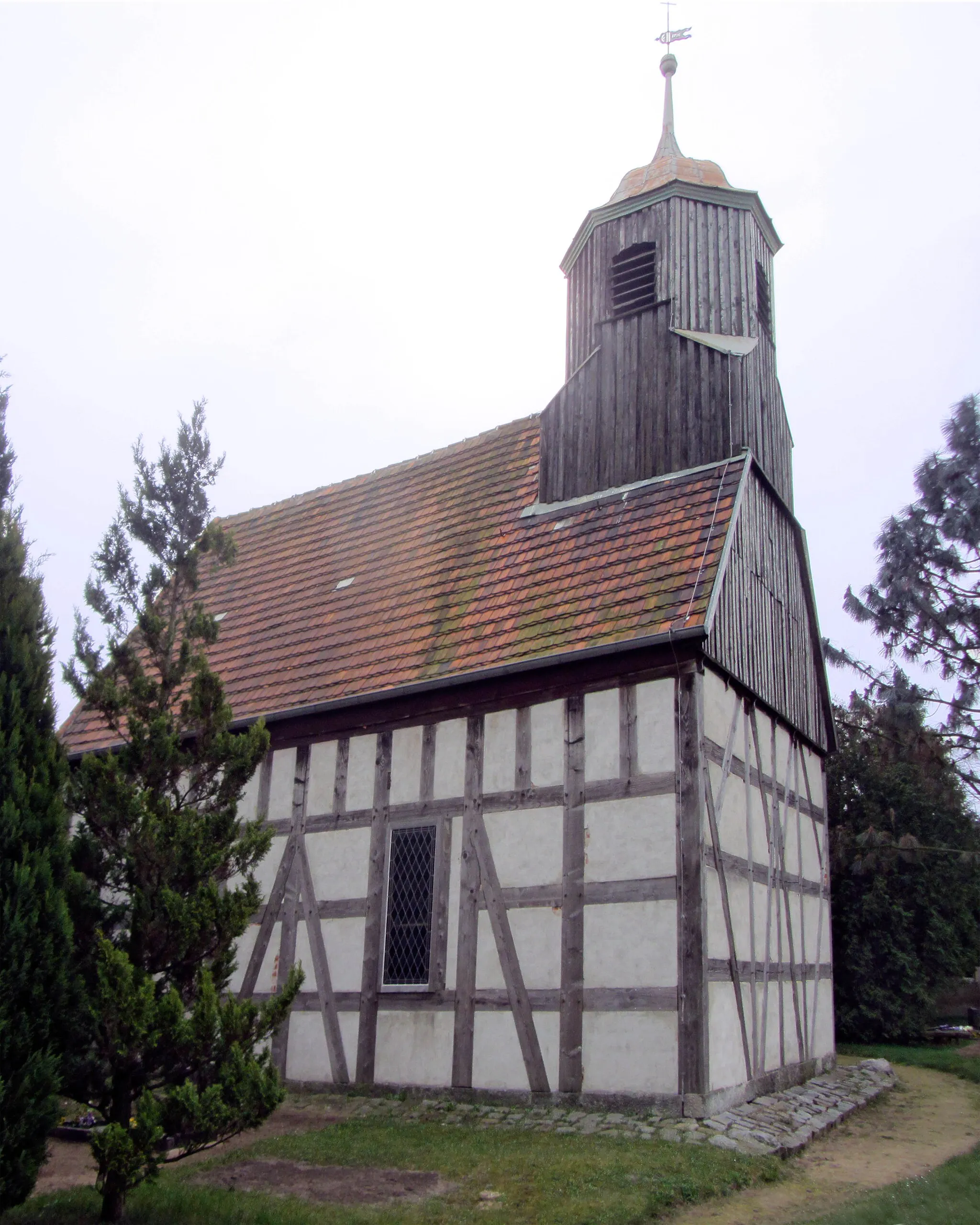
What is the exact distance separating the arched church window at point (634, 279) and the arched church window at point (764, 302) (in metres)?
1.64

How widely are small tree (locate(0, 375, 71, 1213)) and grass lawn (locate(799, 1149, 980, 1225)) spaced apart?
5.06 meters

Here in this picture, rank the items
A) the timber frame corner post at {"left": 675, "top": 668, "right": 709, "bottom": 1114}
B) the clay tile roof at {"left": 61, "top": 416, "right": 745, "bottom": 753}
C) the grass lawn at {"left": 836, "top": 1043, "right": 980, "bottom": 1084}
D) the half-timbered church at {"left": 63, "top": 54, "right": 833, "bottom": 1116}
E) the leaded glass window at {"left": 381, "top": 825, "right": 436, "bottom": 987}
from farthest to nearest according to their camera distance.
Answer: the grass lawn at {"left": 836, "top": 1043, "right": 980, "bottom": 1084}, the clay tile roof at {"left": 61, "top": 416, "right": 745, "bottom": 753}, the leaded glass window at {"left": 381, "top": 825, "right": 436, "bottom": 987}, the half-timbered church at {"left": 63, "top": 54, "right": 833, "bottom": 1116}, the timber frame corner post at {"left": 675, "top": 668, "right": 709, "bottom": 1114}

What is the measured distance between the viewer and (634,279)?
48.2ft

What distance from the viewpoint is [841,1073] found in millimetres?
13953

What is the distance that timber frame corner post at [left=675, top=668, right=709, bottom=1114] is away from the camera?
946 cm

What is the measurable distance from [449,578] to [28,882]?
25.5ft

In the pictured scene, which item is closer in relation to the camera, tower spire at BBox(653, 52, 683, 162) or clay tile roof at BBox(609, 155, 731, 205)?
clay tile roof at BBox(609, 155, 731, 205)

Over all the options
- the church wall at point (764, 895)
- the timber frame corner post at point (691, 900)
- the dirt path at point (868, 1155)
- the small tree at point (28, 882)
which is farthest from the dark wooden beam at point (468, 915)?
the small tree at point (28, 882)

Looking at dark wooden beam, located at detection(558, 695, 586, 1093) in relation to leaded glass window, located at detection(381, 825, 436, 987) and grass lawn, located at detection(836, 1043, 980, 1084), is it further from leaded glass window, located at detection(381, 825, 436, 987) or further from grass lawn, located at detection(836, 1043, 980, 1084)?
grass lawn, located at detection(836, 1043, 980, 1084)

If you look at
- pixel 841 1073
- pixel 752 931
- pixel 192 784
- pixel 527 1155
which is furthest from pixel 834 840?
pixel 192 784

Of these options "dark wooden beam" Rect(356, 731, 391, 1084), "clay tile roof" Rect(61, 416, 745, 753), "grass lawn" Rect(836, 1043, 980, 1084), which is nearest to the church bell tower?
"clay tile roof" Rect(61, 416, 745, 753)

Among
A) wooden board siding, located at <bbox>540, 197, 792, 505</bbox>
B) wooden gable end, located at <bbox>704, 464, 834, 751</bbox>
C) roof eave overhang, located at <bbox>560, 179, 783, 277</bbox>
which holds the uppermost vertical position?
roof eave overhang, located at <bbox>560, 179, 783, 277</bbox>

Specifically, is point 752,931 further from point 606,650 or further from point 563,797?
point 606,650

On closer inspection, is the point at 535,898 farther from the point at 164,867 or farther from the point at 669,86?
the point at 669,86
